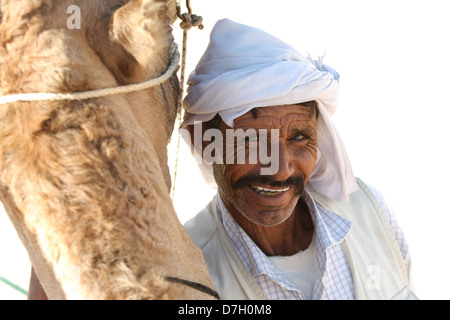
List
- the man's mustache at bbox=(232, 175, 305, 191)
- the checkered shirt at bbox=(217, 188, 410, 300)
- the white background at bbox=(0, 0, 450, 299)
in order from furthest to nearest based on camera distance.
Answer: the white background at bbox=(0, 0, 450, 299)
the man's mustache at bbox=(232, 175, 305, 191)
the checkered shirt at bbox=(217, 188, 410, 300)

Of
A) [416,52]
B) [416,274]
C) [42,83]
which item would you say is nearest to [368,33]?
[416,52]

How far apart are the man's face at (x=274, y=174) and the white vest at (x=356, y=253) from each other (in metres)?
0.15

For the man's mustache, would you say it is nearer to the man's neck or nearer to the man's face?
the man's face

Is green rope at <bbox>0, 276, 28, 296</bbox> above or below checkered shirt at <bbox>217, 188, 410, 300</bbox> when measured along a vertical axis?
below

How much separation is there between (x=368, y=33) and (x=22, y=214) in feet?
19.7

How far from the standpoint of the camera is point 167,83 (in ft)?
5.81

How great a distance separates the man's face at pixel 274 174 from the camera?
2318mm

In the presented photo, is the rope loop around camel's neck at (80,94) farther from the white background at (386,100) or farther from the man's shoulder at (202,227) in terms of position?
the white background at (386,100)

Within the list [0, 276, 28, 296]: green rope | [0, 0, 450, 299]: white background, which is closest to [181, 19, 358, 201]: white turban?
[0, 0, 450, 299]: white background

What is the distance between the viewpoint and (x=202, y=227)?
95.9 inches

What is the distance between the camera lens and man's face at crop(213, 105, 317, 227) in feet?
7.61

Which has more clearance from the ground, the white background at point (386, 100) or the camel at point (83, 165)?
the camel at point (83, 165)

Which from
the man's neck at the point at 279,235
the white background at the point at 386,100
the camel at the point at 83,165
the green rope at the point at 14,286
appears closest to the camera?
the camel at the point at 83,165

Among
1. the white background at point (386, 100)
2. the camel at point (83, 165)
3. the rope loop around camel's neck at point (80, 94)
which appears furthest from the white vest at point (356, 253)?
the white background at point (386, 100)
